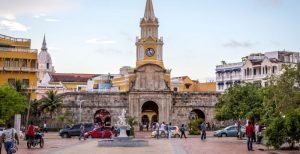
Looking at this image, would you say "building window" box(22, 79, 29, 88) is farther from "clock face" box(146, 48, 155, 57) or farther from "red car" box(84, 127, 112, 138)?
"red car" box(84, 127, 112, 138)

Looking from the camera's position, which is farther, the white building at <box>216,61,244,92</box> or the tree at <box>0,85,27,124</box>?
the white building at <box>216,61,244,92</box>

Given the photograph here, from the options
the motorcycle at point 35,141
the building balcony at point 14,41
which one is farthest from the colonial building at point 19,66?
the motorcycle at point 35,141

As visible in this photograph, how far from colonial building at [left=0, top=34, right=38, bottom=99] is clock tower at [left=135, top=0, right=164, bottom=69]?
63.1 feet

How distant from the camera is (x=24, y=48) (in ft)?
252

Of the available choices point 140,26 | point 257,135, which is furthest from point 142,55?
point 257,135

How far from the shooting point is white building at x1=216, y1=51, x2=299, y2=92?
87.5m

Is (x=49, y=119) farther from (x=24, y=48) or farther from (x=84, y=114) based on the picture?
(x=24, y=48)

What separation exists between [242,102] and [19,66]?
3829cm

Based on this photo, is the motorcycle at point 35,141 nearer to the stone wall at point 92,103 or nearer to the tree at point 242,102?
the tree at point 242,102

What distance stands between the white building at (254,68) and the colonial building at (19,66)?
33934 mm

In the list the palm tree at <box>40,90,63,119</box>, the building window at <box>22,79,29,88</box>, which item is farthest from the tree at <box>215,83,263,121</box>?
the building window at <box>22,79,29,88</box>

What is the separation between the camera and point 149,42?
88.0 meters

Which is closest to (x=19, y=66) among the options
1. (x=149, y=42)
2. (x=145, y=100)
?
(x=145, y=100)

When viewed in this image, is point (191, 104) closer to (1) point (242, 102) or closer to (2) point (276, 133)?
(1) point (242, 102)
